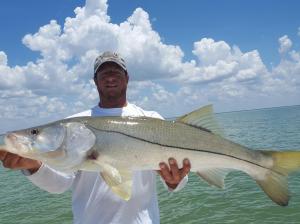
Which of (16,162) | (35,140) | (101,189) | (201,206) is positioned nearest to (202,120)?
(101,189)

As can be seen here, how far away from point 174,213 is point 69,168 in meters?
9.92

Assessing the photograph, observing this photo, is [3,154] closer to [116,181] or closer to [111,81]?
[116,181]

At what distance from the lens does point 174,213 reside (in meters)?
13.4

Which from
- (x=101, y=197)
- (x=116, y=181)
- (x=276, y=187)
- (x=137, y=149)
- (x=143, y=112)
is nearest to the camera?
(x=116, y=181)

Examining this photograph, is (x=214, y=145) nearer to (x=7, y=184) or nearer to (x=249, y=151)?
(x=249, y=151)

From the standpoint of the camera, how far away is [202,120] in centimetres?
434

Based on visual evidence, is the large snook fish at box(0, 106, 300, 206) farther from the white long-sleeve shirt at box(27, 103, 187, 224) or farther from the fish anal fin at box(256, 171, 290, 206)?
the white long-sleeve shirt at box(27, 103, 187, 224)

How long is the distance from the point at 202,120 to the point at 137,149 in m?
0.83

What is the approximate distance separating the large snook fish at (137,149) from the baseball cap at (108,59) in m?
1.14

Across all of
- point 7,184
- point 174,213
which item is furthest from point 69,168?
point 7,184

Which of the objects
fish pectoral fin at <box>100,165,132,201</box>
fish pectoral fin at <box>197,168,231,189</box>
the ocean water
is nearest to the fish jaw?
fish pectoral fin at <box>100,165,132,201</box>

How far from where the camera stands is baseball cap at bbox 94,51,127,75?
5.05 metres

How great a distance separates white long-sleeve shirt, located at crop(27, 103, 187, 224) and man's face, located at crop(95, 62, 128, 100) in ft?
3.56

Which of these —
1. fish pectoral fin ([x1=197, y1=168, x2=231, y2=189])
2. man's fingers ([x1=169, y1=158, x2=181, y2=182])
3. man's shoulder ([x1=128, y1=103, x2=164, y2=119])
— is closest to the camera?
man's fingers ([x1=169, y1=158, x2=181, y2=182])
